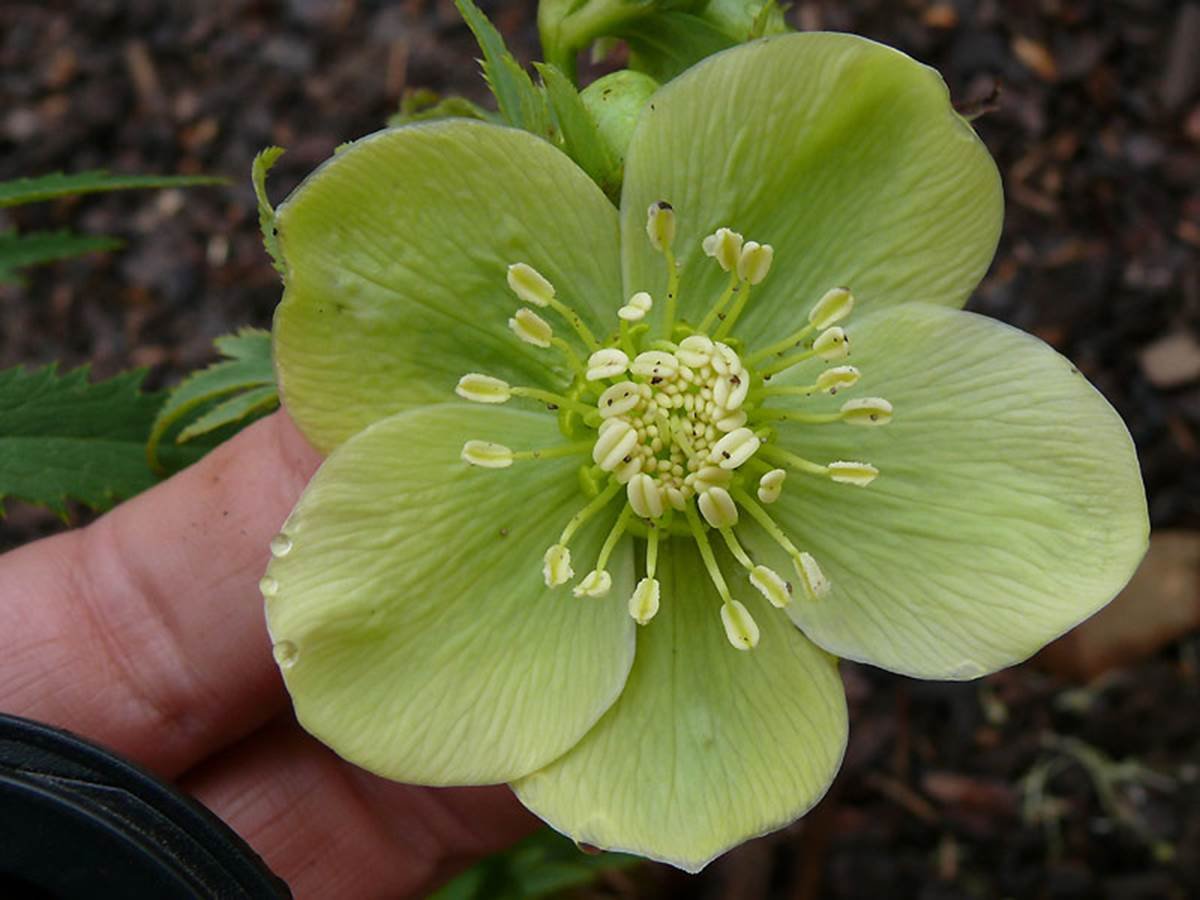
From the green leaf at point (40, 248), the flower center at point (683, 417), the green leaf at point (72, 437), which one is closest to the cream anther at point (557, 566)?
the flower center at point (683, 417)

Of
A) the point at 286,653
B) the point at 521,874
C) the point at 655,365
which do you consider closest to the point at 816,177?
the point at 655,365

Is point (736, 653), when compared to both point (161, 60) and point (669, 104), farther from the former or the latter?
point (161, 60)

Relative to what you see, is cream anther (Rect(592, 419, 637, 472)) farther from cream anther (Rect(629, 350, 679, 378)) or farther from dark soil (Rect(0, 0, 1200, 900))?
dark soil (Rect(0, 0, 1200, 900))

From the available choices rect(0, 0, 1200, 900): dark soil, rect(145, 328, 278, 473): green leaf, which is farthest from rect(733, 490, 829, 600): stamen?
rect(0, 0, 1200, 900): dark soil

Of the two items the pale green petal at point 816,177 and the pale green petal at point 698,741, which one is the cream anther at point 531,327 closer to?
the pale green petal at point 816,177

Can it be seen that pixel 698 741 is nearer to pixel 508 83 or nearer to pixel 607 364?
pixel 607 364
